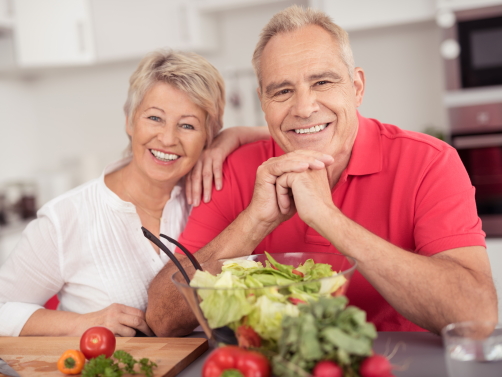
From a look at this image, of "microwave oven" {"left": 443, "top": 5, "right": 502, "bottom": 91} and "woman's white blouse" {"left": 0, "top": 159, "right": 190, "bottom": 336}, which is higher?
"microwave oven" {"left": 443, "top": 5, "right": 502, "bottom": 91}

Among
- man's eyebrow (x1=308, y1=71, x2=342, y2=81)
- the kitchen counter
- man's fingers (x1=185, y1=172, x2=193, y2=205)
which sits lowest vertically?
the kitchen counter

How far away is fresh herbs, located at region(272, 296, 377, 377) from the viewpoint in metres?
0.75

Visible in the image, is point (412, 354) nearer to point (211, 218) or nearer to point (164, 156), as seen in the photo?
point (211, 218)

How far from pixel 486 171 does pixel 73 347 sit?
2374mm

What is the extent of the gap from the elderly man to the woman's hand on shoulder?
0.18 ft

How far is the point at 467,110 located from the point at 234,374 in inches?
97.8

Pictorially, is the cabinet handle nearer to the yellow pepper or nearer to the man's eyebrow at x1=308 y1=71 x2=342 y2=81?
the man's eyebrow at x1=308 y1=71 x2=342 y2=81

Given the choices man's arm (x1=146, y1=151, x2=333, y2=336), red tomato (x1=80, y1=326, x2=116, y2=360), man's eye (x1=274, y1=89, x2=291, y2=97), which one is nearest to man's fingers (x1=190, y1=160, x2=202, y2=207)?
man's arm (x1=146, y1=151, x2=333, y2=336)

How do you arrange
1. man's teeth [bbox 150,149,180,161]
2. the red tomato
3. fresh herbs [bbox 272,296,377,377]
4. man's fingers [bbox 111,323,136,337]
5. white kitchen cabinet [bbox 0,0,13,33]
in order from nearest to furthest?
fresh herbs [bbox 272,296,377,377]
the red tomato
man's fingers [bbox 111,323,136,337]
man's teeth [bbox 150,149,180,161]
white kitchen cabinet [bbox 0,0,13,33]

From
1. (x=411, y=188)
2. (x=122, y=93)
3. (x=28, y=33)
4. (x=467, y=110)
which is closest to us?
(x=411, y=188)

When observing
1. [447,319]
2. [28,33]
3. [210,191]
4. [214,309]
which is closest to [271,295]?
[214,309]

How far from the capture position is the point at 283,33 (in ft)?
4.91

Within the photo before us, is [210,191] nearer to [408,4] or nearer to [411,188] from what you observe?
[411,188]

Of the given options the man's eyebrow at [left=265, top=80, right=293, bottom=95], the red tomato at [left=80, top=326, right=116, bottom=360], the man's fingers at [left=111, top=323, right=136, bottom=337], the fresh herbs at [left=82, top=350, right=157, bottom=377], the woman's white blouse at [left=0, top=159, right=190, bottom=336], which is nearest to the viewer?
the fresh herbs at [left=82, top=350, right=157, bottom=377]
